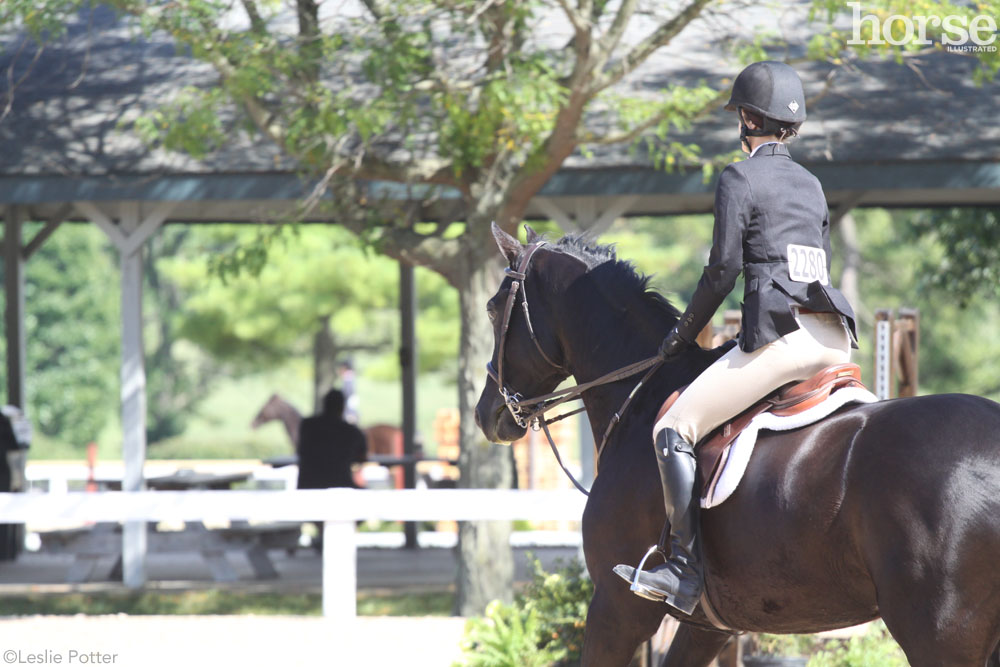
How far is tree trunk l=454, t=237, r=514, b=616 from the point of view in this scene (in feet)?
29.8

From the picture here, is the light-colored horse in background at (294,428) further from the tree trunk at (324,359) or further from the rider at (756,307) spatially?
the rider at (756,307)

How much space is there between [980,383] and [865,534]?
23706mm

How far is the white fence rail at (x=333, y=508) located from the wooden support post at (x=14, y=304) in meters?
5.19

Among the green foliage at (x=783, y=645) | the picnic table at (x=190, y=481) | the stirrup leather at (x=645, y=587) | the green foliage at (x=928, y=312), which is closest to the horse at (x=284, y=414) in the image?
the picnic table at (x=190, y=481)

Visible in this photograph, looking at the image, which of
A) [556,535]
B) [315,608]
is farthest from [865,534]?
[556,535]

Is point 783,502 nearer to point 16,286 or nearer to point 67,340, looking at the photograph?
point 16,286

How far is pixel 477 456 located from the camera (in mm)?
9234

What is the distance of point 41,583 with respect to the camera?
11430mm

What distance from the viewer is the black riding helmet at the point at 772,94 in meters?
4.04

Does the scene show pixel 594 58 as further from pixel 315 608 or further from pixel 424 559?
pixel 424 559

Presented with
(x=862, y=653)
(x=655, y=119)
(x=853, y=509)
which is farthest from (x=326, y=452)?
(x=853, y=509)

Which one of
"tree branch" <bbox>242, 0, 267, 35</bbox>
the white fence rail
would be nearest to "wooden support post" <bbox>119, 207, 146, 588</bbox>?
the white fence rail

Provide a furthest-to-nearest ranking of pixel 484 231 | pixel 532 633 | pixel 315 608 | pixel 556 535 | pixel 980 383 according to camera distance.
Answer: pixel 980 383, pixel 556 535, pixel 315 608, pixel 484 231, pixel 532 633

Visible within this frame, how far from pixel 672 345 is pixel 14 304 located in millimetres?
10518
